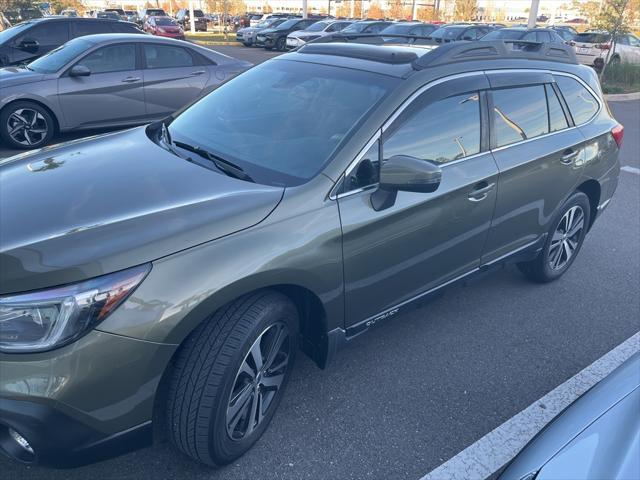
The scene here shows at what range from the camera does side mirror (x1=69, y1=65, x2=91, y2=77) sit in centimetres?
691

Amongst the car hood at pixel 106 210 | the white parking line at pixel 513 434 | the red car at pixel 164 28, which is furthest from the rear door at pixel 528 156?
the red car at pixel 164 28

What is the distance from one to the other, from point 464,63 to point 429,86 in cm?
41

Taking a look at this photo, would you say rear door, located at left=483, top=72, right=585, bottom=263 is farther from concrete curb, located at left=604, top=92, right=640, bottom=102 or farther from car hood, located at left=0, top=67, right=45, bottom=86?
concrete curb, located at left=604, top=92, right=640, bottom=102

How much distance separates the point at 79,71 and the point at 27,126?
98 centimetres

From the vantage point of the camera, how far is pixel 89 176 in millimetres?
2463

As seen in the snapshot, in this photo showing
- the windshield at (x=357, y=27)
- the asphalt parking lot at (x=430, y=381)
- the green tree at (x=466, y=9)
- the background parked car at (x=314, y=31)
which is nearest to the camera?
the asphalt parking lot at (x=430, y=381)

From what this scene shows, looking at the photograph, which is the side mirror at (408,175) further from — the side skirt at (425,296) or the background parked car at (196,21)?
the background parked car at (196,21)

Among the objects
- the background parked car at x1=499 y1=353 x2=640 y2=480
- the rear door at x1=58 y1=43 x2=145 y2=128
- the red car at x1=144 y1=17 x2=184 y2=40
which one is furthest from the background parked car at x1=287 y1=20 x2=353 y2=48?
the background parked car at x1=499 y1=353 x2=640 y2=480

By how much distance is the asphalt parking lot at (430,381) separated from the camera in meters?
2.42

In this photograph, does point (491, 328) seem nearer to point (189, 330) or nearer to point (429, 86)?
point (429, 86)

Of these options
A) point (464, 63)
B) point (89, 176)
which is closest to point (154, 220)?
point (89, 176)

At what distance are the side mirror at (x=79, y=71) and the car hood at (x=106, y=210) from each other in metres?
4.73

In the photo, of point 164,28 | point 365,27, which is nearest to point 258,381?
point 365,27

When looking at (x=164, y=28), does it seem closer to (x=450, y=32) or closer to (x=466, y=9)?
(x=450, y=32)
